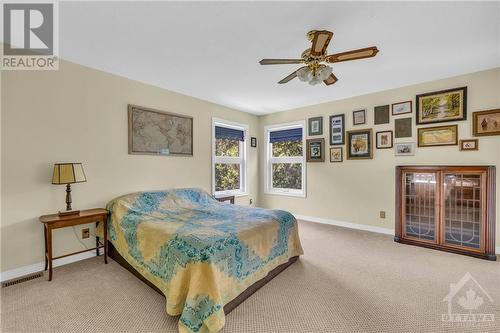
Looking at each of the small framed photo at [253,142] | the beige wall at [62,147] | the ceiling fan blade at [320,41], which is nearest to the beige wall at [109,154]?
the beige wall at [62,147]

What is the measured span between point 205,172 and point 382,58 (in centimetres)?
317

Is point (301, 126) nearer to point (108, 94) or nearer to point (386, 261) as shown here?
point (386, 261)

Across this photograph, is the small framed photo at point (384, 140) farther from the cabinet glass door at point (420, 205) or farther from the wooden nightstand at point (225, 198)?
the wooden nightstand at point (225, 198)

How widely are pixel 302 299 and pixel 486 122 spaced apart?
3287 millimetres

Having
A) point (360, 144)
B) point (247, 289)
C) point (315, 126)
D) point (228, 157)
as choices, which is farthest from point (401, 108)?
point (247, 289)

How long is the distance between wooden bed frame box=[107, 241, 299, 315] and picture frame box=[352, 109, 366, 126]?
2.61m

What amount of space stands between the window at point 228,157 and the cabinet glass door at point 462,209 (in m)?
3.44

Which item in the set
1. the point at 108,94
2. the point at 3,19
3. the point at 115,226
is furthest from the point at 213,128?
the point at 3,19

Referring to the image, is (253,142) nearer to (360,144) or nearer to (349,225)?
(360,144)

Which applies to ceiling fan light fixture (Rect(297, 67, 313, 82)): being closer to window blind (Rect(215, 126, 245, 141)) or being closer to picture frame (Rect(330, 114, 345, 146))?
picture frame (Rect(330, 114, 345, 146))

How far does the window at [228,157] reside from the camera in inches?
175

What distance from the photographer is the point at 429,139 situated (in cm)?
331

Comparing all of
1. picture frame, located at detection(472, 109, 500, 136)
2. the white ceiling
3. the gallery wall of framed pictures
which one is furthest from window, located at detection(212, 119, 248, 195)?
picture frame, located at detection(472, 109, 500, 136)

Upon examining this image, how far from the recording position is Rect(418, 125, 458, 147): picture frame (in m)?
3.13
